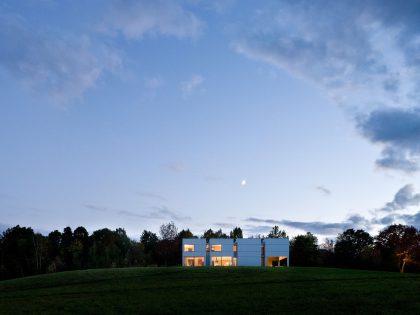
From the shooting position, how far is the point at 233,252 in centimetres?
7262

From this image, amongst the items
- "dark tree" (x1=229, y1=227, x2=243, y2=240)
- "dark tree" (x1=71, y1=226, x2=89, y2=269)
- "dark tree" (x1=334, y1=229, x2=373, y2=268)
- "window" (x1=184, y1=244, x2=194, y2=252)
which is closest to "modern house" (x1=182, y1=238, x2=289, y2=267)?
"window" (x1=184, y1=244, x2=194, y2=252)

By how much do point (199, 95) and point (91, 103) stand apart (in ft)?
35.8

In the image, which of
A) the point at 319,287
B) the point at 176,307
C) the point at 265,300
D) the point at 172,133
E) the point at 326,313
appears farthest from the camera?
the point at 172,133

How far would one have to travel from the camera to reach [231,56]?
3912cm

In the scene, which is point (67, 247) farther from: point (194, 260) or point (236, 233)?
point (236, 233)

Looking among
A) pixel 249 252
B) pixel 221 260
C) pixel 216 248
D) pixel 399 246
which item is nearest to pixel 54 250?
pixel 216 248

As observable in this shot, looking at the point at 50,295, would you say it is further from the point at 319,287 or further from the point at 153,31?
the point at 153,31

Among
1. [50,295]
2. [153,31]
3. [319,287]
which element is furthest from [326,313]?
[153,31]

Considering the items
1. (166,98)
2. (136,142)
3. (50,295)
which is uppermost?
(166,98)

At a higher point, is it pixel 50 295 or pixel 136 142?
pixel 136 142

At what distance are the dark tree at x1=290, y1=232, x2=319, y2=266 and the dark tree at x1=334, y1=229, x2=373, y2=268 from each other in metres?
5.72

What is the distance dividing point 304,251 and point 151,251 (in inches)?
1394

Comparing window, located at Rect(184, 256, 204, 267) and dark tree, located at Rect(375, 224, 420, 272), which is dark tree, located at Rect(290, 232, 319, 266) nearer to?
dark tree, located at Rect(375, 224, 420, 272)

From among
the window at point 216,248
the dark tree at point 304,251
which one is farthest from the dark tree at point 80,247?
the dark tree at point 304,251
